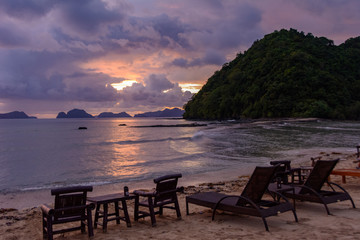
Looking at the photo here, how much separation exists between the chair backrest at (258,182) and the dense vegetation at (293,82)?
284 feet

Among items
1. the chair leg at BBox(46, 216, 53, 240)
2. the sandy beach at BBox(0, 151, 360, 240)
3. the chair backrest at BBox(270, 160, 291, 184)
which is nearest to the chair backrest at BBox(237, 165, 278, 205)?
the sandy beach at BBox(0, 151, 360, 240)

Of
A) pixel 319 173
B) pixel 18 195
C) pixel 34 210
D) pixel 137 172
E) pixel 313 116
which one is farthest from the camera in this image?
pixel 313 116

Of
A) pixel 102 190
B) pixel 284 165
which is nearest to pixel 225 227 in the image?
pixel 284 165

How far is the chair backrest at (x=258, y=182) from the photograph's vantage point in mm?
5242

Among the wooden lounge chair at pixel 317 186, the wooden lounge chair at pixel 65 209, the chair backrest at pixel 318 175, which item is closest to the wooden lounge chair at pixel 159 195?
the wooden lounge chair at pixel 65 209

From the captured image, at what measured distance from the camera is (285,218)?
5.80 m

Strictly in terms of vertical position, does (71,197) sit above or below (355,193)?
above

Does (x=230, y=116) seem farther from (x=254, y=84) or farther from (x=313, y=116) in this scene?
(x=313, y=116)

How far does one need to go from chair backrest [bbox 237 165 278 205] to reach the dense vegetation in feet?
284

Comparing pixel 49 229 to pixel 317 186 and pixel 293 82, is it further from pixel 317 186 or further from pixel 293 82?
pixel 293 82

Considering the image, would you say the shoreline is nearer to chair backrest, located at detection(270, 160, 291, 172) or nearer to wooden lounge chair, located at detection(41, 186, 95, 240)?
chair backrest, located at detection(270, 160, 291, 172)

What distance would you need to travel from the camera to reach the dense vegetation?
9156cm

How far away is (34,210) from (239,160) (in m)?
12.9

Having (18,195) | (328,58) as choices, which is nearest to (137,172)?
(18,195)
